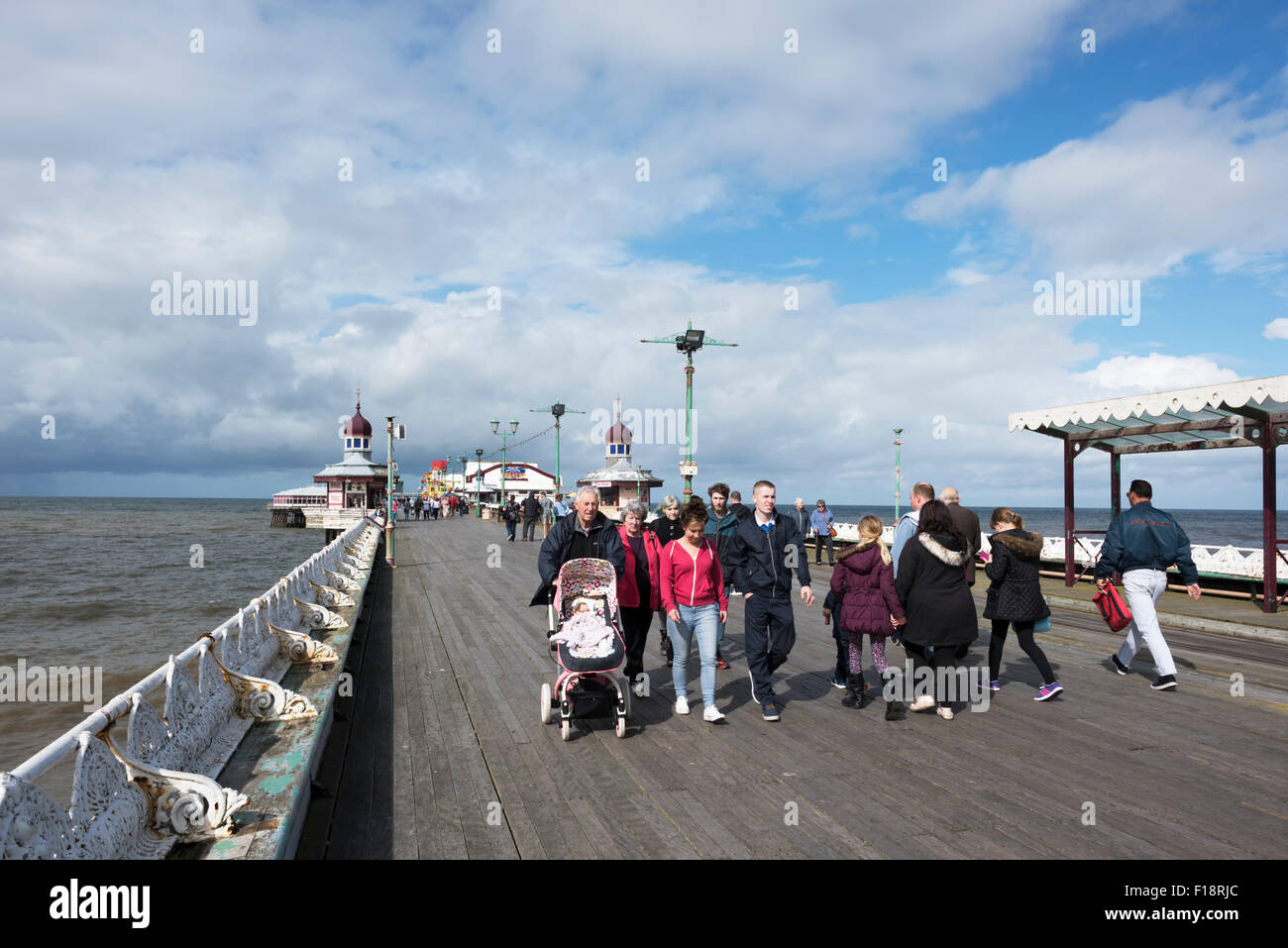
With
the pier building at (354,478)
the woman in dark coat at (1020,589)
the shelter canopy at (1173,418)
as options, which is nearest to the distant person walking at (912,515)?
the woman in dark coat at (1020,589)

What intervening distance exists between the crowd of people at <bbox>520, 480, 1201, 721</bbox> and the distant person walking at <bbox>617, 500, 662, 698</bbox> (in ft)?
0.04

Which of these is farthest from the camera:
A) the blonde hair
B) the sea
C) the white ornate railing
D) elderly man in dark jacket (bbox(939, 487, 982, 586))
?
the sea

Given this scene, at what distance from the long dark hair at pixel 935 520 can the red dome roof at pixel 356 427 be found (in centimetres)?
6617

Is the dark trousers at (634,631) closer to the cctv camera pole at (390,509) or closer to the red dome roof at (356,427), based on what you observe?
the cctv camera pole at (390,509)

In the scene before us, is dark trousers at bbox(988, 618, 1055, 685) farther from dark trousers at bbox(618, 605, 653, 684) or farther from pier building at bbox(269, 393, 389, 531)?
pier building at bbox(269, 393, 389, 531)

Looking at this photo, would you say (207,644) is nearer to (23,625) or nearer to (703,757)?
(703,757)

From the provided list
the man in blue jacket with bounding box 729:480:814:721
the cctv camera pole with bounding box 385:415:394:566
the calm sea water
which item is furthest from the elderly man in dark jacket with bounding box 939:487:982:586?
Result: the cctv camera pole with bounding box 385:415:394:566

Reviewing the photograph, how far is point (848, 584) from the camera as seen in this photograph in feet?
20.6

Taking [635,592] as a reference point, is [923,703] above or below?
below

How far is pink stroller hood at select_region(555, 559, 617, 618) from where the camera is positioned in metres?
5.98

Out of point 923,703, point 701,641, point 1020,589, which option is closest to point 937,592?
point 923,703

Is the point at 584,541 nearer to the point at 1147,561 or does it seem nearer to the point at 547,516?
the point at 1147,561

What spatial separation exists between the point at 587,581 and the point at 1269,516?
1104 centimetres

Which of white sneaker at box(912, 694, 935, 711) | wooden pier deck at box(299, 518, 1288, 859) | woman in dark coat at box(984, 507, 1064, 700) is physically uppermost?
woman in dark coat at box(984, 507, 1064, 700)
